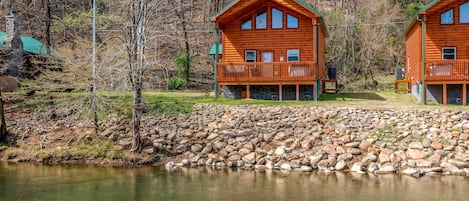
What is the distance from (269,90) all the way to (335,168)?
30.1ft

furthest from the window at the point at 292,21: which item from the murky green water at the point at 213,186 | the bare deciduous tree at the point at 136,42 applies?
the murky green water at the point at 213,186

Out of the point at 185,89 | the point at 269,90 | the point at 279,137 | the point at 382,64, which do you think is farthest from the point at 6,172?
the point at 382,64

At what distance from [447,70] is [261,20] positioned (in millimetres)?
9297

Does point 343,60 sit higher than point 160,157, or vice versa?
point 343,60

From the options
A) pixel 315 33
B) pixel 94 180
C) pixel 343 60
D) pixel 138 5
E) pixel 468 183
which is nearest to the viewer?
pixel 468 183

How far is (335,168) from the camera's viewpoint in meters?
16.1

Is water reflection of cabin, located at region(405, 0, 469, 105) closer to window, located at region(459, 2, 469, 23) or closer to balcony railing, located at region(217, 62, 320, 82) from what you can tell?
window, located at region(459, 2, 469, 23)

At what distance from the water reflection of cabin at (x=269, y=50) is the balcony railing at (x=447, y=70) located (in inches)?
204

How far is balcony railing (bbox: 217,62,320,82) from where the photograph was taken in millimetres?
23344

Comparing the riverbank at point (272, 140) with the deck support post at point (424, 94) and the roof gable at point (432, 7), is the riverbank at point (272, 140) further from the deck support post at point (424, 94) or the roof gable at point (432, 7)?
the roof gable at point (432, 7)

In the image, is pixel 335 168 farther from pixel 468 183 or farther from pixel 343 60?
pixel 343 60

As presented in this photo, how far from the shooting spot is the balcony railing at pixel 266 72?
2334 cm

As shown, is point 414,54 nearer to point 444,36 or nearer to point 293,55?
point 444,36

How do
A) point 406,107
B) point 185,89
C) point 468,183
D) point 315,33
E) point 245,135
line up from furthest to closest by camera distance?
point 185,89 < point 315,33 < point 406,107 < point 245,135 < point 468,183
